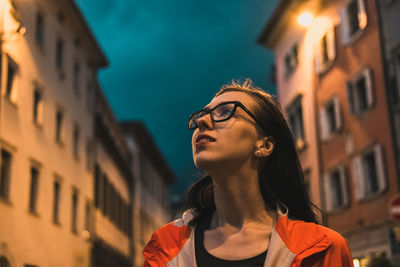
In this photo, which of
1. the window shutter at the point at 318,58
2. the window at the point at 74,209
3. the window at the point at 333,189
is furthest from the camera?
the window at the point at 74,209

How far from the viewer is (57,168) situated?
25672 millimetres

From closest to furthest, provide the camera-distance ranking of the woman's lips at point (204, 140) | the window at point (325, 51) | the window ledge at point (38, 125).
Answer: the woman's lips at point (204, 140), the window ledge at point (38, 125), the window at point (325, 51)

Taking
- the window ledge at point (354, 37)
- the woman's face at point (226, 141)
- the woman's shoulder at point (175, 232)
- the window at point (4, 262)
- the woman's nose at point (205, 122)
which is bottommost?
the woman's shoulder at point (175, 232)

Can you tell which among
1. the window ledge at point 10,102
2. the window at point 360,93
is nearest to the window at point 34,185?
the window ledge at point 10,102

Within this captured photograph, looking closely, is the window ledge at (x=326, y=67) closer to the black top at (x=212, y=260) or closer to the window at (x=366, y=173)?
the window at (x=366, y=173)

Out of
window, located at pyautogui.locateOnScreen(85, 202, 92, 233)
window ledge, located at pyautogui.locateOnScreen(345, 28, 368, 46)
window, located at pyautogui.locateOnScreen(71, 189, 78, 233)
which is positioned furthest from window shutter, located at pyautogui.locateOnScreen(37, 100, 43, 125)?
window ledge, located at pyautogui.locateOnScreen(345, 28, 368, 46)

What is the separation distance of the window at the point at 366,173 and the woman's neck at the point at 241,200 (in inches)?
708

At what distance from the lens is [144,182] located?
52.6 metres

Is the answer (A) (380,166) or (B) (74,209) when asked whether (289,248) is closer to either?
(A) (380,166)

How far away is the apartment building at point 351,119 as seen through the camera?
65.3ft

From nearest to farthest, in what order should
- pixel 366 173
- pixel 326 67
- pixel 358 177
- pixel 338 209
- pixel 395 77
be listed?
1. pixel 395 77
2. pixel 366 173
3. pixel 358 177
4. pixel 338 209
5. pixel 326 67

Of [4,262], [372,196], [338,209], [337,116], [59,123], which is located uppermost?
[59,123]

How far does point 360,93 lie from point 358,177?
3.11 metres

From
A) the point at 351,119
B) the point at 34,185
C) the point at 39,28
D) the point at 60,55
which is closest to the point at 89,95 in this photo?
the point at 60,55
